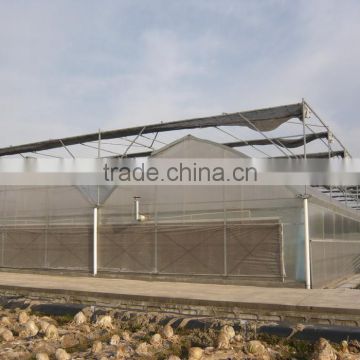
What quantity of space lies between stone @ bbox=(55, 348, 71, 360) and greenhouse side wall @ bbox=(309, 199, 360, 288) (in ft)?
26.6

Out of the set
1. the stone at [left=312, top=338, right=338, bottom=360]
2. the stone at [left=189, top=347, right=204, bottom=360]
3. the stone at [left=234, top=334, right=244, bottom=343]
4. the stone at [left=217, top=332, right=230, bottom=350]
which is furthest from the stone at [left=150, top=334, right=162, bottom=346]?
the stone at [left=312, top=338, right=338, bottom=360]

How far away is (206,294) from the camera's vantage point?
12.3 meters

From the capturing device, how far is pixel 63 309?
37.4 ft

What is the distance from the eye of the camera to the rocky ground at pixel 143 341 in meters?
7.96

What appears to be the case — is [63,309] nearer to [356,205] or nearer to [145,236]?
[145,236]

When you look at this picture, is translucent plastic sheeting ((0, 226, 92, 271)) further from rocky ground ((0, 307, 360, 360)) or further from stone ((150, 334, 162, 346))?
stone ((150, 334, 162, 346))

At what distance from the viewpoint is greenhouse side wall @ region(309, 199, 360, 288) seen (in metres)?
14.6

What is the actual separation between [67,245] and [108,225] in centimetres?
202

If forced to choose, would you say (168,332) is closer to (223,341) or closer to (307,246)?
(223,341)

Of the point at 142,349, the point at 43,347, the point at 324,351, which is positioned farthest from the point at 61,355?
the point at 324,351

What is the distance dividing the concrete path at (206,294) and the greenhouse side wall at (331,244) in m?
1.57

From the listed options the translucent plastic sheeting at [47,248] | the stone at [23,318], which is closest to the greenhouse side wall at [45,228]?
the translucent plastic sheeting at [47,248]

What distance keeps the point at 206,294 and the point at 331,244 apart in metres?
6.21

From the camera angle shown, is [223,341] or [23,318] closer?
[223,341]
